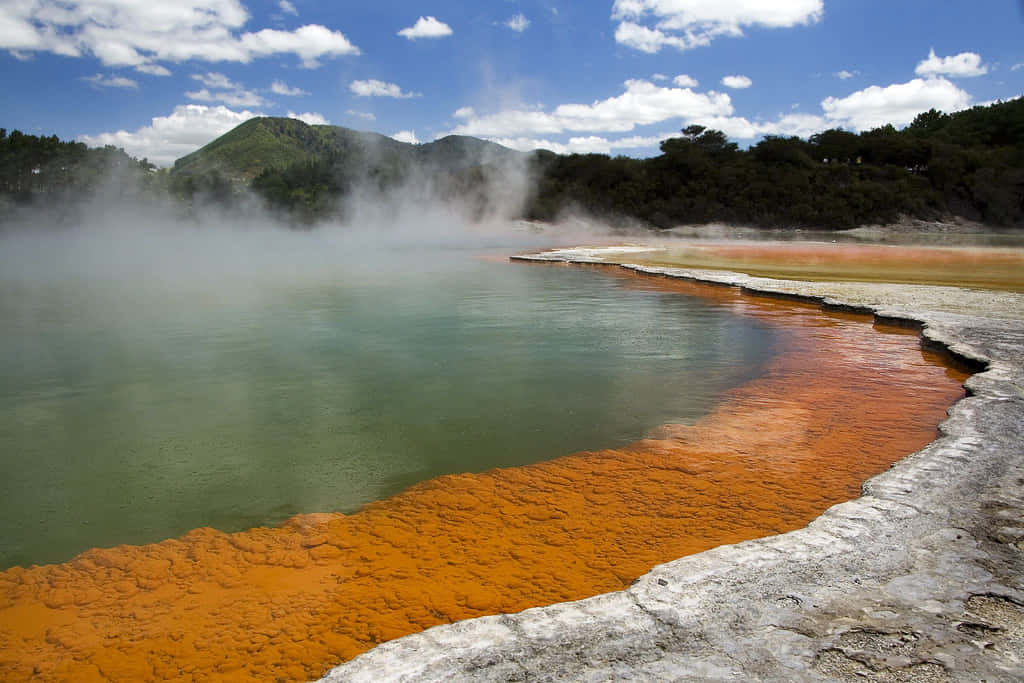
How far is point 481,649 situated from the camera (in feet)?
5.92

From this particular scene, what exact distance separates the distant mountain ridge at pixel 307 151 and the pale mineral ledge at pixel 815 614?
51815mm

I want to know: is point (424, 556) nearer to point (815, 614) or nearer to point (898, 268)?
point (815, 614)

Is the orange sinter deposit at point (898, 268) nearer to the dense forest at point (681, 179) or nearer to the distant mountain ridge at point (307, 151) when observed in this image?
the dense forest at point (681, 179)

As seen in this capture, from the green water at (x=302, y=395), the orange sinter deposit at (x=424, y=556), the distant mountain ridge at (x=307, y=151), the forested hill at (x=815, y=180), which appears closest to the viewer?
the orange sinter deposit at (x=424, y=556)

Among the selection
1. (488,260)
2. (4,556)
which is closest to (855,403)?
(4,556)

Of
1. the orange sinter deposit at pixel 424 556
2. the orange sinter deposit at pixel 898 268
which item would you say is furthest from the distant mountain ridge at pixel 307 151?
the orange sinter deposit at pixel 424 556

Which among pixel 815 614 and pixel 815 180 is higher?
pixel 815 180

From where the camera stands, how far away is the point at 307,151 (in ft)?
327

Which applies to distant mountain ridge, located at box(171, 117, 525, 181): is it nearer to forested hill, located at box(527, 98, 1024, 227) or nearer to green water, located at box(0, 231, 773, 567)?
forested hill, located at box(527, 98, 1024, 227)

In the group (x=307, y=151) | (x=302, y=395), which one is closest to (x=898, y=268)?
(x=302, y=395)

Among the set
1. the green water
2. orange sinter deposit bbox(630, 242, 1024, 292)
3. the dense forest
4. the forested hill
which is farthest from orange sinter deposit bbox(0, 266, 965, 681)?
the forested hill

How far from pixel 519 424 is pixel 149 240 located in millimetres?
33173

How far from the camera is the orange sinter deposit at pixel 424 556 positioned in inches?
82.6

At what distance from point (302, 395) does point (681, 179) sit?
153 ft
